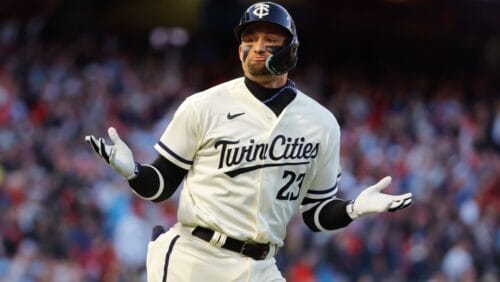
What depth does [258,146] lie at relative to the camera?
5.57 metres

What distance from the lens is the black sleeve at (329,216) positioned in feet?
19.0

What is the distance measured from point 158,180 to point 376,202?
0.97 meters

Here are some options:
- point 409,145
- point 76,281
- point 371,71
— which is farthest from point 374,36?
point 76,281

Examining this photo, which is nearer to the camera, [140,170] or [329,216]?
[140,170]

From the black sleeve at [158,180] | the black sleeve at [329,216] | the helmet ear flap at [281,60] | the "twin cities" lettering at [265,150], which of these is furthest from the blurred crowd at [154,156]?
the helmet ear flap at [281,60]

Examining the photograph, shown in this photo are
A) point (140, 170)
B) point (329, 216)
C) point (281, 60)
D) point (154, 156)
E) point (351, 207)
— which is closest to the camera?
point (140, 170)

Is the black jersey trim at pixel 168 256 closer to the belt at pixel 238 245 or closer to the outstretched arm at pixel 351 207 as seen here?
the belt at pixel 238 245

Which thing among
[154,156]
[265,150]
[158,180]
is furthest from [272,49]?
[154,156]

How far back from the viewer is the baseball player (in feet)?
18.1

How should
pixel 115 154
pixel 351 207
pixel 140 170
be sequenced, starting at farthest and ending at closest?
pixel 351 207 < pixel 140 170 < pixel 115 154

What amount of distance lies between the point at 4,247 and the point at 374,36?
11.5 m

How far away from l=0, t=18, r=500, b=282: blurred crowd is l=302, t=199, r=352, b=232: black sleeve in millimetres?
5737

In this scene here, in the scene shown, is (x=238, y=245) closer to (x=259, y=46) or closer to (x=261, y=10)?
(x=259, y=46)

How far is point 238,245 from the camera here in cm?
555
